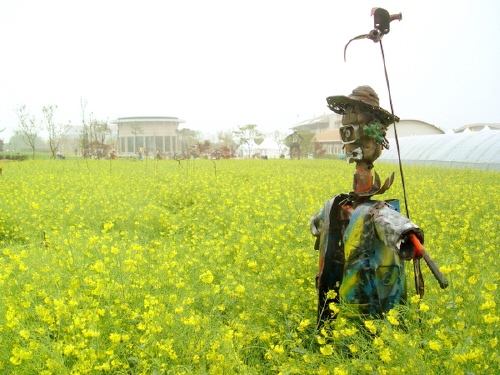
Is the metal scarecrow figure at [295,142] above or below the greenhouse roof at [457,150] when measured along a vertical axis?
above

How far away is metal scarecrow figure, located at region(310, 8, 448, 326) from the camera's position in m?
2.67

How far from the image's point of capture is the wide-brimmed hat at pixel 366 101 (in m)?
2.80

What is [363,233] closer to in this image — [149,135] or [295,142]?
[295,142]

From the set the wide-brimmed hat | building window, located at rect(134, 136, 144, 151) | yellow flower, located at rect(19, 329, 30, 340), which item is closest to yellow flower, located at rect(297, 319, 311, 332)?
the wide-brimmed hat

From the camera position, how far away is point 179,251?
4.98 meters

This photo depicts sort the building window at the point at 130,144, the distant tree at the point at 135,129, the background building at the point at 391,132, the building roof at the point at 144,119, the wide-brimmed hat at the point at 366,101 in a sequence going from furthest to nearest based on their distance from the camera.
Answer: the building window at the point at 130,144
the building roof at the point at 144,119
the distant tree at the point at 135,129
the background building at the point at 391,132
the wide-brimmed hat at the point at 366,101

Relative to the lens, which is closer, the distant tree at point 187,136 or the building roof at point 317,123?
the distant tree at point 187,136

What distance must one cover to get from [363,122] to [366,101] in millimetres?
129

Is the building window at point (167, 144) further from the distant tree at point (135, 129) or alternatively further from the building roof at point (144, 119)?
the distant tree at point (135, 129)

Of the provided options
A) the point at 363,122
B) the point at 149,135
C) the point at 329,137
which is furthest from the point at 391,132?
the point at 363,122

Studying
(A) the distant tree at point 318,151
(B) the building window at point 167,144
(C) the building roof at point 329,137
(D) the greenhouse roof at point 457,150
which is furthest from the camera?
(B) the building window at point 167,144

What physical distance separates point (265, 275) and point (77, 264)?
1.57 m

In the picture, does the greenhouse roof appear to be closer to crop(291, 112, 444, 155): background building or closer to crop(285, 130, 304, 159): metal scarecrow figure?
crop(291, 112, 444, 155): background building

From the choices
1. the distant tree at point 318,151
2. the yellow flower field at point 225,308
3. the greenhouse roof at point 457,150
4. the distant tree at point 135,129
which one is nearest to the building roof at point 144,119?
the distant tree at point 135,129
